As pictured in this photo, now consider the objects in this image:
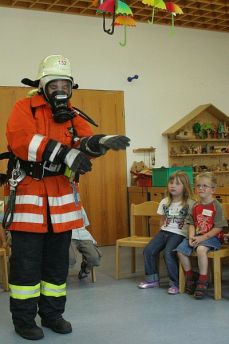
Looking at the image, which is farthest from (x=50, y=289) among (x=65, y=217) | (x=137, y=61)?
(x=137, y=61)

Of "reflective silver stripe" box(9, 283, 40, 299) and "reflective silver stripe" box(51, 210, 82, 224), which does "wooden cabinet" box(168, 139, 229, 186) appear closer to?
"reflective silver stripe" box(51, 210, 82, 224)

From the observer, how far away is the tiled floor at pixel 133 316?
2.71 meters

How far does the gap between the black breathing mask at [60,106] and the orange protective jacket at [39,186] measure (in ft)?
0.22

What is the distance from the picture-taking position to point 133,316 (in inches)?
123

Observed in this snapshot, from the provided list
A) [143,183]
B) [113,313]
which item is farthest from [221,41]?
[113,313]

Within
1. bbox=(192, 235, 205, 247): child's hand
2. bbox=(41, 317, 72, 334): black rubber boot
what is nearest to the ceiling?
bbox=(192, 235, 205, 247): child's hand

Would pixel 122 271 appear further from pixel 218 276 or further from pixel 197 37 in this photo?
pixel 197 37

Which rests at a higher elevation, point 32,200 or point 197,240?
point 32,200

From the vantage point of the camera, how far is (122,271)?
456cm

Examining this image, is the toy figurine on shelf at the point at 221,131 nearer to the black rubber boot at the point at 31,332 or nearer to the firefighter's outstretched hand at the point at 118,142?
the firefighter's outstretched hand at the point at 118,142

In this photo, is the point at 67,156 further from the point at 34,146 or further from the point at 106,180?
the point at 106,180

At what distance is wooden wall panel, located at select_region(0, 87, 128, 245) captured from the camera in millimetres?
6146

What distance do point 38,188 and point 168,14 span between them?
4634 mm

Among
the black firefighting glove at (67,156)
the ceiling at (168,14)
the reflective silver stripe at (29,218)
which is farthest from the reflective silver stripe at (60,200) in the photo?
the ceiling at (168,14)
